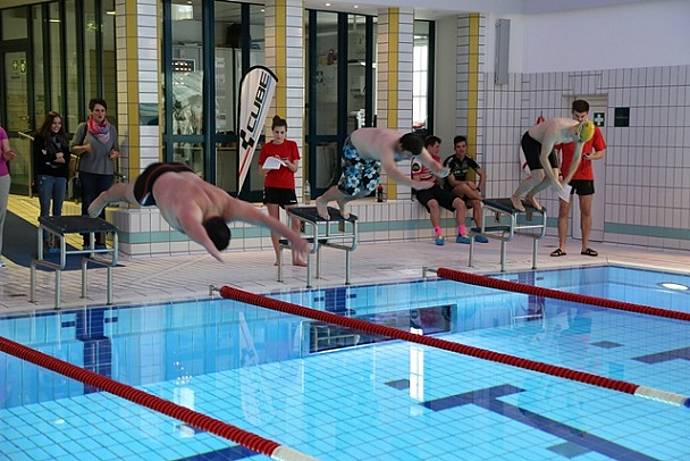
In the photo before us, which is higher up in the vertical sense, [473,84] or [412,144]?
[473,84]

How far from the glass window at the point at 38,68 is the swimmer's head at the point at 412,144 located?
9091mm

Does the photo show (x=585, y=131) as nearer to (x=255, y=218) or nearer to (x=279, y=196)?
(x=255, y=218)

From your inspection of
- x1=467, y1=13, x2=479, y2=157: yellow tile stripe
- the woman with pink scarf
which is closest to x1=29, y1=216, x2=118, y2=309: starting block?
the woman with pink scarf

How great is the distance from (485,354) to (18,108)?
33.1 feet

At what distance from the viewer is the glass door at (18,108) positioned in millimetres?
13672

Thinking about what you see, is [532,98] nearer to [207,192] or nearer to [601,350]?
[601,350]

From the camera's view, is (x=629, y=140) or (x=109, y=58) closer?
(x=109, y=58)

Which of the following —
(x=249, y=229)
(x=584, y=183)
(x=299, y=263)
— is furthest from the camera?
(x=249, y=229)

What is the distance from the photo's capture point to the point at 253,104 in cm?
980

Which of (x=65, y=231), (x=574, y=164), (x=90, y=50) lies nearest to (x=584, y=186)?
(x=574, y=164)

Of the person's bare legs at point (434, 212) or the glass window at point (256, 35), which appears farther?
the person's bare legs at point (434, 212)

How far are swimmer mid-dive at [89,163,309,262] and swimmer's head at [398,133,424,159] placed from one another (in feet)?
3.46

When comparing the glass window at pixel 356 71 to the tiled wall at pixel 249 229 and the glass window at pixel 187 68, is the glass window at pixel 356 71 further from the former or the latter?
the glass window at pixel 187 68

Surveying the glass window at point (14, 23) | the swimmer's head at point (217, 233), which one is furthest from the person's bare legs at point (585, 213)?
the glass window at point (14, 23)
